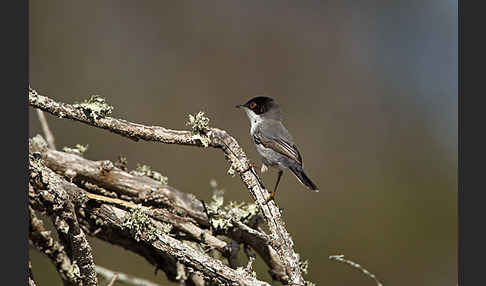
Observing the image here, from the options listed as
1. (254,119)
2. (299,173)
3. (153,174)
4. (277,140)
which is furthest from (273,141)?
(153,174)

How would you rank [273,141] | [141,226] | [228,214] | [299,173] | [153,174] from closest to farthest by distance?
1. [141,226]
2. [228,214]
3. [153,174]
4. [299,173]
5. [273,141]

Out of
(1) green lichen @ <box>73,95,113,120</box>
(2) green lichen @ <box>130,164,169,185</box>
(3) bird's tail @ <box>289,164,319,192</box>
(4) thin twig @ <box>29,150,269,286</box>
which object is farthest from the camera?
(3) bird's tail @ <box>289,164,319,192</box>

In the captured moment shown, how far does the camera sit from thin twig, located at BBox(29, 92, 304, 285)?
6.22 feet

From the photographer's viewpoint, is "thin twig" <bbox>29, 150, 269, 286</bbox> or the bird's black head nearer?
"thin twig" <bbox>29, 150, 269, 286</bbox>

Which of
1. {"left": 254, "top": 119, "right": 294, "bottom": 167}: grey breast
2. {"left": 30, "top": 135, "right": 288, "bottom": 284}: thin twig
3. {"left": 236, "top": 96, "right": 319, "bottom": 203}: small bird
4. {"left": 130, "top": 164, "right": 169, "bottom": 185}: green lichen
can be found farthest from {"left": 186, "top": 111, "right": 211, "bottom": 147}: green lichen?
{"left": 254, "top": 119, "right": 294, "bottom": 167}: grey breast

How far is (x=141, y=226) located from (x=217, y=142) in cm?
42

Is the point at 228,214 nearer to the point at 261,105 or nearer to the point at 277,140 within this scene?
the point at 277,140

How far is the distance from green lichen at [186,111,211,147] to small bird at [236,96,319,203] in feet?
2.55

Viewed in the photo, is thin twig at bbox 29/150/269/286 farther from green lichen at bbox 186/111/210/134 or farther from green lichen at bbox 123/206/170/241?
green lichen at bbox 186/111/210/134

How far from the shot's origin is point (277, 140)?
304 centimetres

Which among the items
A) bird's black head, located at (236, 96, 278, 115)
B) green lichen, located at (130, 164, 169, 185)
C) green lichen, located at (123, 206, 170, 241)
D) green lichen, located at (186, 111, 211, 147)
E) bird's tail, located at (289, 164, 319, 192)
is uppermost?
bird's black head, located at (236, 96, 278, 115)

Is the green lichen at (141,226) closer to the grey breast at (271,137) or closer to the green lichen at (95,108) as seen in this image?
the green lichen at (95,108)

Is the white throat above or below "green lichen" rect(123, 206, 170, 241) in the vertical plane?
above

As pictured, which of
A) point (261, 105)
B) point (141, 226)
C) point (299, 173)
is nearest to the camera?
point (141, 226)
